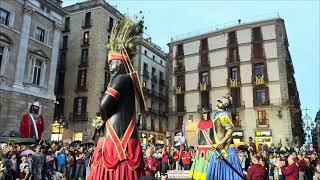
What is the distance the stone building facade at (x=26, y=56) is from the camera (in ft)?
78.0

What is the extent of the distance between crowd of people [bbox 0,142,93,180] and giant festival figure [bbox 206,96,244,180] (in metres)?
6.01

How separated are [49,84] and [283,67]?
26.9m

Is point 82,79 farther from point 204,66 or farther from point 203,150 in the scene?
point 203,150

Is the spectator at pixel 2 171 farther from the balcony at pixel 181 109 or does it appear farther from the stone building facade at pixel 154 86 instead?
the balcony at pixel 181 109

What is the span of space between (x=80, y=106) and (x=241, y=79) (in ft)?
67.8

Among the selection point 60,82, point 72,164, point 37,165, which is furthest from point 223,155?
point 60,82

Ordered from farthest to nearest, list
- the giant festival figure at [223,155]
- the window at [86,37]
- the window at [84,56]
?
the window at [86,37], the window at [84,56], the giant festival figure at [223,155]

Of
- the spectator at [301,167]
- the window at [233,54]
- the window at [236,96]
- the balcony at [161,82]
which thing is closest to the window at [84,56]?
the balcony at [161,82]

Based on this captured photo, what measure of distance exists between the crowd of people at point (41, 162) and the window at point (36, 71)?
38.0 feet

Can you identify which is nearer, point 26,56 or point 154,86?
point 26,56

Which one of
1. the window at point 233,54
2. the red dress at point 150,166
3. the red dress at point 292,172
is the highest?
the window at point 233,54

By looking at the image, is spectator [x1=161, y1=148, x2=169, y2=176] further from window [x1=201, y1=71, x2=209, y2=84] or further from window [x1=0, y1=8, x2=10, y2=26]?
window [x1=201, y1=71, x2=209, y2=84]

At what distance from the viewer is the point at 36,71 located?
89.0 feet

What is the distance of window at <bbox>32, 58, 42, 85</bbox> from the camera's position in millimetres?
26761
